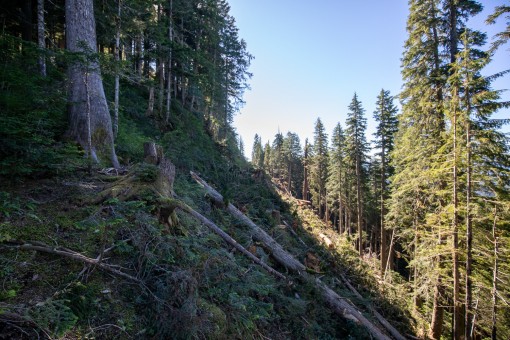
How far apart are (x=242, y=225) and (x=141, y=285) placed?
5.17 metres

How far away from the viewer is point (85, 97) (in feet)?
19.2

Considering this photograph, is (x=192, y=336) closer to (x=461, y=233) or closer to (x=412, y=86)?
(x=461, y=233)

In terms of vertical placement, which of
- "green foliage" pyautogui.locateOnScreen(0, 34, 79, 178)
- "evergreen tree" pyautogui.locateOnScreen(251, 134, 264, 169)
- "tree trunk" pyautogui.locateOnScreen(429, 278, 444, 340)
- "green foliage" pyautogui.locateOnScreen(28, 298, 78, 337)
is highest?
"evergreen tree" pyautogui.locateOnScreen(251, 134, 264, 169)

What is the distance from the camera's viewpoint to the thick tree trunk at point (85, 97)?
5.71 meters

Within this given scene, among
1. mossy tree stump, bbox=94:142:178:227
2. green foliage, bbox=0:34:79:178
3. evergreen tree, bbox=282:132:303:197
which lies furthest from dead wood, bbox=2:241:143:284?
evergreen tree, bbox=282:132:303:197

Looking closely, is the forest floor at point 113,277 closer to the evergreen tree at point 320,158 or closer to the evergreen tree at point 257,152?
the evergreen tree at point 320,158

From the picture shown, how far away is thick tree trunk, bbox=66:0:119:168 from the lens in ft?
18.7

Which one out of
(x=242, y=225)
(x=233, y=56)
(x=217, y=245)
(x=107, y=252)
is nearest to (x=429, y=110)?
(x=242, y=225)

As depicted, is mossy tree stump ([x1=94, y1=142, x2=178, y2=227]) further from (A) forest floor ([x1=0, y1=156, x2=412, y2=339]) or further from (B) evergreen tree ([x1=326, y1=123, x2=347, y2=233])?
(B) evergreen tree ([x1=326, y1=123, x2=347, y2=233])

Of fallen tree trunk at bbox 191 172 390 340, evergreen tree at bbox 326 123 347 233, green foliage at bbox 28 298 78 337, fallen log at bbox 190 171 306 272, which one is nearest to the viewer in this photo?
green foliage at bbox 28 298 78 337

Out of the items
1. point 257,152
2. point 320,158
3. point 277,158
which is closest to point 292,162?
point 277,158

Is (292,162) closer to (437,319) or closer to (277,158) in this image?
(277,158)

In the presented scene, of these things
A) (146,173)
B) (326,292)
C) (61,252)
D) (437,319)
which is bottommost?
(437,319)

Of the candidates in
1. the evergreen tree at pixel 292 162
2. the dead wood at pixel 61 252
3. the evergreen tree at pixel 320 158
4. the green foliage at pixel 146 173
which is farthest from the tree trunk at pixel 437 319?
the evergreen tree at pixel 292 162
